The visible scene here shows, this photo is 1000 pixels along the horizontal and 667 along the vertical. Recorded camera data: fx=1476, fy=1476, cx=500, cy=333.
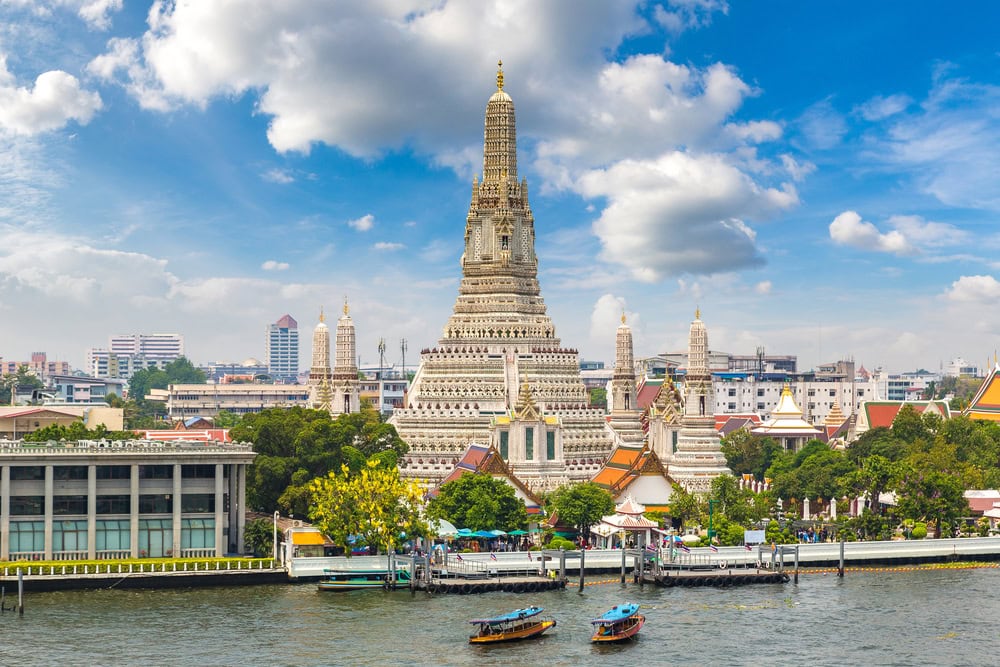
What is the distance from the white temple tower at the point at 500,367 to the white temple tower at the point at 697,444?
641cm

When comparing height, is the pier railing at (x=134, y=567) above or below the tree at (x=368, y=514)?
below

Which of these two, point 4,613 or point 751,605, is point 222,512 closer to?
point 4,613

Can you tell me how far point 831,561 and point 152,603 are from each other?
40555 millimetres

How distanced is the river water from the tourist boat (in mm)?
836

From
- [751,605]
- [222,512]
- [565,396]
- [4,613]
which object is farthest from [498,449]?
[4,613]

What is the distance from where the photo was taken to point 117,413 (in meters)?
130

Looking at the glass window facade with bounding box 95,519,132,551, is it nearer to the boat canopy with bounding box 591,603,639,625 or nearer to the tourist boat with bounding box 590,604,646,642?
the boat canopy with bounding box 591,603,639,625

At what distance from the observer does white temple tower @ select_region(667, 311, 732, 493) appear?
115438mm

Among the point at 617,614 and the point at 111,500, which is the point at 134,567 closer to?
the point at 111,500

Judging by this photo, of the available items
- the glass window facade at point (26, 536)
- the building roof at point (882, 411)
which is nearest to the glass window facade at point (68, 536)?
the glass window facade at point (26, 536)

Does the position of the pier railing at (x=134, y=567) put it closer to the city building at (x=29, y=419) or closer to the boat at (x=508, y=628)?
the boat at (x=508, y=628)

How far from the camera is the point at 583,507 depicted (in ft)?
307

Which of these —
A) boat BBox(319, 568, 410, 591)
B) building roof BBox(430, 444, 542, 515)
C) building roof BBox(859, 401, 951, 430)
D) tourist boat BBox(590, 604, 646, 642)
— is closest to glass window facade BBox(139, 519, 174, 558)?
boat BBox(319, 568, 410, 591)

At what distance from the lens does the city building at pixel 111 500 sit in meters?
82.4
